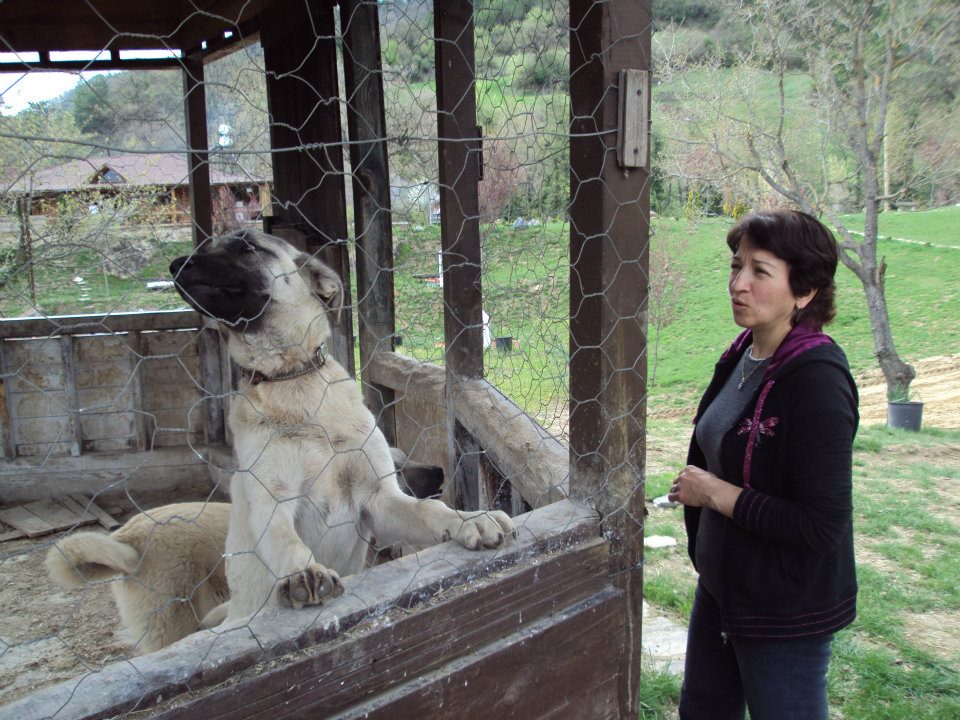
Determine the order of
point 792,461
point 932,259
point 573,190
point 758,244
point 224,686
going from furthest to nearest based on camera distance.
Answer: point 932,259
point 573,190
point 758,244
point 792,461
point 224,686

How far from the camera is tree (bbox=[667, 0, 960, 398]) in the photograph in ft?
44.0

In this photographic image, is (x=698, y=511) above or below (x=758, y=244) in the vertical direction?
below

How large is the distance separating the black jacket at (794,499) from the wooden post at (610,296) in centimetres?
29

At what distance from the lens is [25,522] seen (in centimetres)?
576

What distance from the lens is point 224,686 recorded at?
58.3 inches

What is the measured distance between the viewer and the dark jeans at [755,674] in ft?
6.60

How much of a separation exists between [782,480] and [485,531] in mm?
826

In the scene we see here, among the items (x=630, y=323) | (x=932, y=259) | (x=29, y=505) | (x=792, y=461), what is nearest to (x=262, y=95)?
(x=29, y=505)

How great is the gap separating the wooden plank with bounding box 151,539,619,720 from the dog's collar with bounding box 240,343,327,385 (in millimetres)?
1035

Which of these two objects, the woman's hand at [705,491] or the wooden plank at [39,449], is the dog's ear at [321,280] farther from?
the wooden plank at [39,449]

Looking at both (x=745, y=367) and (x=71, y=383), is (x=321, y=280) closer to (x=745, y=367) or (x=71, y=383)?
(x=745, y=367)

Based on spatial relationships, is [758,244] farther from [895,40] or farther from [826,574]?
[895,40]

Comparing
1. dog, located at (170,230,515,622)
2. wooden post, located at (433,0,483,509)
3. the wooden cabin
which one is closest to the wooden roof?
the wooden cabin

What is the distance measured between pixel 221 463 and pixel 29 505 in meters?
1.66
